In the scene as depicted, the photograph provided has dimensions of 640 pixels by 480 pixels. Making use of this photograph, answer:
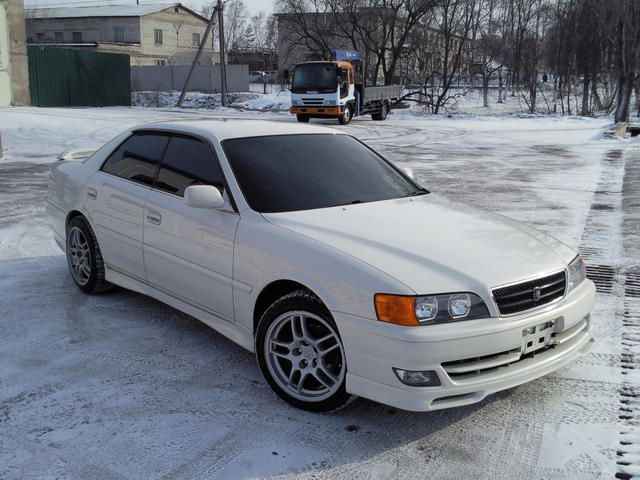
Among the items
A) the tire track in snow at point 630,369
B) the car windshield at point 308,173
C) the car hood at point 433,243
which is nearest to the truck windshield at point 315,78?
the tire track in snow at point 630,369

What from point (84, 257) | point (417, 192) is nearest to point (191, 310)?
point (84, 257)

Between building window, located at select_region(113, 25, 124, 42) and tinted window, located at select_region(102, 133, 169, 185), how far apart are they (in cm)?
6684

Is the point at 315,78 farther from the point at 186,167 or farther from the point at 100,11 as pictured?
the point at 100,11

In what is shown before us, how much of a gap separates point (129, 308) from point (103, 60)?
116 feet

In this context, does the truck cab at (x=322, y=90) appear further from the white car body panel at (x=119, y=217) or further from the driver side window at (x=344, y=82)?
the white car body panel at (x=119, y=217)

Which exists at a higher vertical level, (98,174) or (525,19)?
(525,19)

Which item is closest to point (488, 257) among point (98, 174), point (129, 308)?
→ point (129, 308)

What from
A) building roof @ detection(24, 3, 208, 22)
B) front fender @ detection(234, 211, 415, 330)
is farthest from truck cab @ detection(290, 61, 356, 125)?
building roof @ detection(24, 3, 208, 22)

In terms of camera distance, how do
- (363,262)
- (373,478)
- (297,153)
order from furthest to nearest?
1. (297,153)
2. (363,262)
3. (373,478)

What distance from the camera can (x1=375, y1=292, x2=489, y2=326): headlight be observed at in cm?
305

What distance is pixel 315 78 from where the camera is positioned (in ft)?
89.0

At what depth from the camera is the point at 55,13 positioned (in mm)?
69312

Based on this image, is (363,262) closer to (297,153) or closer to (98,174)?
(297,153)

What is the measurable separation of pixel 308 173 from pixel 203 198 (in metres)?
0.77
